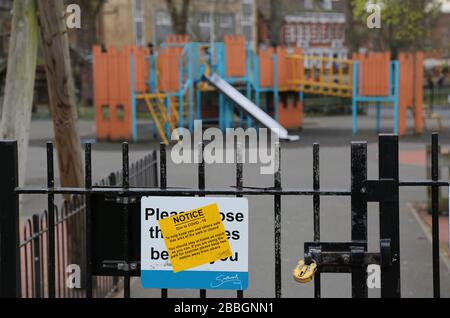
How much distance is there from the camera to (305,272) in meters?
3.33

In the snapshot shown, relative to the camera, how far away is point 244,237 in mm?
3430

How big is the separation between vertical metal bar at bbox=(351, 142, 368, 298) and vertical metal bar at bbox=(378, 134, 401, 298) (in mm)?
73

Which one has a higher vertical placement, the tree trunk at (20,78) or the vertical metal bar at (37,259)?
the tree trunk at (20,78)

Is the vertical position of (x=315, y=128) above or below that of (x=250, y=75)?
below

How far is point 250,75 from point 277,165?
24028mm

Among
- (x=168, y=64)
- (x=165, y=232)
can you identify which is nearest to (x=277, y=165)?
(x=165, y=232)

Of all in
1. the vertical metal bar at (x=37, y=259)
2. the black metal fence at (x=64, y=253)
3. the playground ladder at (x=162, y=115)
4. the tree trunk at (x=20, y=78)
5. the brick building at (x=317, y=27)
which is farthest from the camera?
the brick building at (x=317, y=27)

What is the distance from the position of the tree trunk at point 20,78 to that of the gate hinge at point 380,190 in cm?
466

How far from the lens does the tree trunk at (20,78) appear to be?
7.45 metres

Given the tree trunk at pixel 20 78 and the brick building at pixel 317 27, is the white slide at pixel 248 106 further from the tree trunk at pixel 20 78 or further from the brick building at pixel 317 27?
the brick building at pixel 317 27

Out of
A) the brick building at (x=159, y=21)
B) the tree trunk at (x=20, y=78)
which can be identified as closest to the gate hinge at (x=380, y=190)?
the tree trunk at (x=20, y=78)

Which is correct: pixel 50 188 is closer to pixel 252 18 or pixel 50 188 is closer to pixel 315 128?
pixel 315 128

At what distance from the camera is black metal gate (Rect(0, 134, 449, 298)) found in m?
3.39
